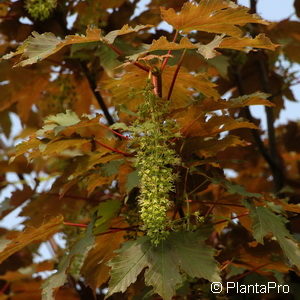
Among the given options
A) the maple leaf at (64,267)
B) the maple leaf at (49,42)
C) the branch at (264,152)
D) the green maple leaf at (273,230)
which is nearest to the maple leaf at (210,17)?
the maple leaf at (49,42)

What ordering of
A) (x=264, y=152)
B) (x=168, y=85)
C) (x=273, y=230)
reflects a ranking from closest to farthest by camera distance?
(x=273, y=230)
(x=168, y=85)
(x=264, y=152)

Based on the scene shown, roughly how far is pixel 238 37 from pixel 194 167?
1.37 ft

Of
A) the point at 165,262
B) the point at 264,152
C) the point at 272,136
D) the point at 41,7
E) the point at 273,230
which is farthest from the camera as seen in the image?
the point at 272,136

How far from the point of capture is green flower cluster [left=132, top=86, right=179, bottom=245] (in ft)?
4.56

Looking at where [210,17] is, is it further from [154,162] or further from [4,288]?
[4,288]

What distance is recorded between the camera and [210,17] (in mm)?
1503

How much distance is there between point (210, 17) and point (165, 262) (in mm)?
666

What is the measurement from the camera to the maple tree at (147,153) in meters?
1.47

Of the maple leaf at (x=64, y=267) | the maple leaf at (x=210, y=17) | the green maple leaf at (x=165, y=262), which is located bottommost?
the maple leaf at (x=64, y=267)

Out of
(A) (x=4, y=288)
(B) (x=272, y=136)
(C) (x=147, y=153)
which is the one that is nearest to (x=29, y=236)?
(C) (x=147, y=153)

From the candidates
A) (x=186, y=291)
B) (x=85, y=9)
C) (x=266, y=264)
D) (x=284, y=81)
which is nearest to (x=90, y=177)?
(x=186, y=291)

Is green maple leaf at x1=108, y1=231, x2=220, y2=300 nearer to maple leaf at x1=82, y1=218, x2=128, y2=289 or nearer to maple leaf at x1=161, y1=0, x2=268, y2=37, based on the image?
maple leaf at x1=82, y1=218, x2=128, y2=289

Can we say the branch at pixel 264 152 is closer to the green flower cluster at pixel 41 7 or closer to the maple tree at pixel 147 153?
the maple tree at pixel 147 153

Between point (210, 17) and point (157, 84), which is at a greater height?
point (210, 17)
